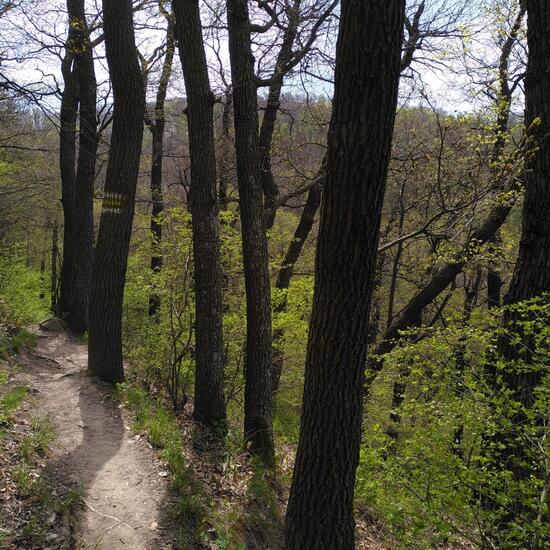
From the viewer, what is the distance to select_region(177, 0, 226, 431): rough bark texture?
19.3 feet

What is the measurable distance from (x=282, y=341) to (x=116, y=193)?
14.5ft

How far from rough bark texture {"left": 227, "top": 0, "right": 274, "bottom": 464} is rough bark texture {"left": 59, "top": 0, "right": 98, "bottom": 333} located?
225 inches

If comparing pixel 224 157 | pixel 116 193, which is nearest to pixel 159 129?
pixel 224 157

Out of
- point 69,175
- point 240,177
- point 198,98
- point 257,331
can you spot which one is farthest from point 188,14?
point 69,175

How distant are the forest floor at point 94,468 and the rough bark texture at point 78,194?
370cm

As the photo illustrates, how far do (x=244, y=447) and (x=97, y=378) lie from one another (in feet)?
8.32

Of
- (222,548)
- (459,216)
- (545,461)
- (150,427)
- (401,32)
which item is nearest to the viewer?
(401,32)

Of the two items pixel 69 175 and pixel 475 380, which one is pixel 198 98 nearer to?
pixel 475 380

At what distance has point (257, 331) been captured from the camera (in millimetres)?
6281

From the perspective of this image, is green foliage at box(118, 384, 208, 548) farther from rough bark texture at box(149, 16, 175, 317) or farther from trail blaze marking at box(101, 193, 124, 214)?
rough bark texture at box(149, 16, 175, 317)

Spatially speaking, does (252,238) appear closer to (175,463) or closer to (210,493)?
(175,463)

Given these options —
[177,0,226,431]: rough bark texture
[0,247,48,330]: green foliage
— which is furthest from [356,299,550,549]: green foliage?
[0,247,48,330]: green foliage

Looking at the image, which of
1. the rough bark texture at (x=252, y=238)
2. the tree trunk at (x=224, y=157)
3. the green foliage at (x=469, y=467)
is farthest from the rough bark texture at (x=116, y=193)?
the tree trunk at (x=224, y=157)

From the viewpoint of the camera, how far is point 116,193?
22.5ft
